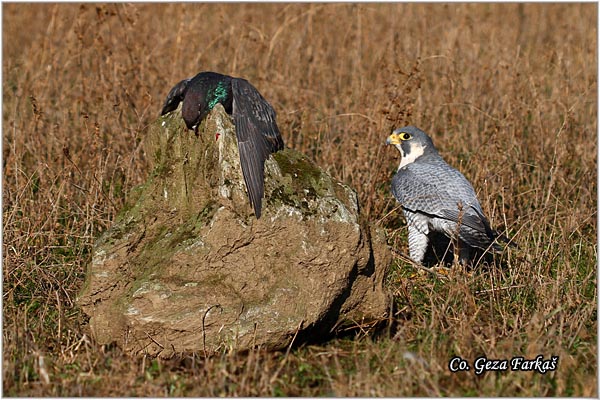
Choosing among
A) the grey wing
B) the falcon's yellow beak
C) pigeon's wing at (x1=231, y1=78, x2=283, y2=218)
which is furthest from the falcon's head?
pigeon's wing at (x1=231, y1=78, x2=283, y2=218)

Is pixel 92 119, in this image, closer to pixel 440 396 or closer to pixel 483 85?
pixel 483 85

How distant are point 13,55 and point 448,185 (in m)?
5.57

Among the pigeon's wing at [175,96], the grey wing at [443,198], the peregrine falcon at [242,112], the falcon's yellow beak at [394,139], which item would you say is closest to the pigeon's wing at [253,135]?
the peregrine falcon at [242,112]

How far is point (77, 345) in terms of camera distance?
4195mm

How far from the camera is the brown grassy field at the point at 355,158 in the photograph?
3924 mm

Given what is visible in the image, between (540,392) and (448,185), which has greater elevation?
(448,185)

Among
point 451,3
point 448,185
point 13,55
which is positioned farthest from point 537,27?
point 13,55

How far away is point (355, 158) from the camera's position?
6469 mm

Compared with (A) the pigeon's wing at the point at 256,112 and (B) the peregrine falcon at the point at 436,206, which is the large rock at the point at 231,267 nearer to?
(A) the pigeon's wing at the point at 256,112

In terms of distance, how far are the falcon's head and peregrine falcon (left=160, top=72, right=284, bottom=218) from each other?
173cm

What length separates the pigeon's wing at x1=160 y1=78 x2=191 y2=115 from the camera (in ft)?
15.1

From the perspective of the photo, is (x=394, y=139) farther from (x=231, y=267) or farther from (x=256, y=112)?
(x=231, y=267)

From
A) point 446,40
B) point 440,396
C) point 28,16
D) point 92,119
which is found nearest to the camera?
point 440,396

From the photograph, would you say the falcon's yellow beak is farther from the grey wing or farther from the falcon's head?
the grey wing
